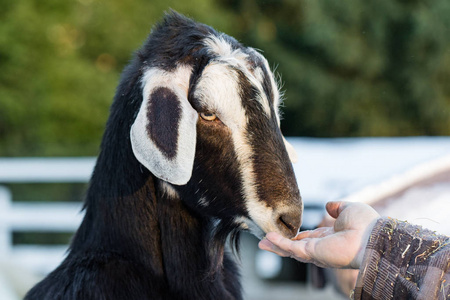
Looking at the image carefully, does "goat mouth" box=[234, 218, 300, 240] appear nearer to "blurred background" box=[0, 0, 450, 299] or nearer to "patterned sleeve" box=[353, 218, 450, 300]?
"patterned sleeve" box=[353, 218, 450, 300]

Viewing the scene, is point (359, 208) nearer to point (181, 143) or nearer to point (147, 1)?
point (181, 143)

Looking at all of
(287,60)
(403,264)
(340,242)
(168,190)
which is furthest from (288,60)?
(403,264)

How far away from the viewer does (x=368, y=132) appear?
17.7 metres

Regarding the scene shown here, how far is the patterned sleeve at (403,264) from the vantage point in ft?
5.70

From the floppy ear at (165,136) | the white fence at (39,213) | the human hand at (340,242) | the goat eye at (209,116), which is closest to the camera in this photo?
the human hand at (340,242)

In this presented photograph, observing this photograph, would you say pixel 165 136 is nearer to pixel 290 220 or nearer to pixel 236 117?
pixel 236 117

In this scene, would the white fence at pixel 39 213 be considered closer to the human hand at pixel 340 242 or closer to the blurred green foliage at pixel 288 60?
the human hand at pixel 340 242

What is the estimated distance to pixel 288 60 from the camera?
17.4 metres

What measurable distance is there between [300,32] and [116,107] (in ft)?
52.5

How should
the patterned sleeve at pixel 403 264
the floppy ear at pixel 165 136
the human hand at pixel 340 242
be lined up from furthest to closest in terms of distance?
the floppy ear at pixel 165 136 → the human hand at pixel 340 242 → the patterned sleeve at pixel 403 264

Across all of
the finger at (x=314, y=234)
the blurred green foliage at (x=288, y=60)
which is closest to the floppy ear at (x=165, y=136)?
the finger at (x=314, y=234)

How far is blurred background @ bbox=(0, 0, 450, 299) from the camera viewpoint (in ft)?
53.7

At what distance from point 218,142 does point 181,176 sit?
0.21m

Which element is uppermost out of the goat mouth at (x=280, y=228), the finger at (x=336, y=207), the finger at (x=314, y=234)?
the finger at (x=336, y=207)
